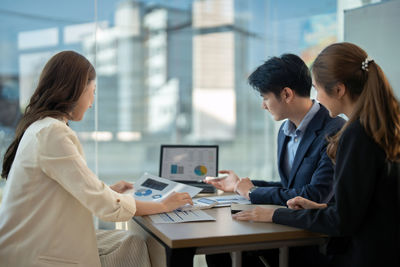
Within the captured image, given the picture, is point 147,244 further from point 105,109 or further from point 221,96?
point 221,96

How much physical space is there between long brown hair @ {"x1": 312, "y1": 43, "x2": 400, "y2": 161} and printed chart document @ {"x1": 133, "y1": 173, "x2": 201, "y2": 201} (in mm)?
712

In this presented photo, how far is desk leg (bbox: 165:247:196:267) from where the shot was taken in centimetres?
129

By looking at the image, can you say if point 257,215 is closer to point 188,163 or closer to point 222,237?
point 222,237

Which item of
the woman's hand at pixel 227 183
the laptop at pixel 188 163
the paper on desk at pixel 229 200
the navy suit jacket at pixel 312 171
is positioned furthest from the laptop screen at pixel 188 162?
the navy suit jacket at pixel 312 171

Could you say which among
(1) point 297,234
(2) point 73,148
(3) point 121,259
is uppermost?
(2) point 73,148

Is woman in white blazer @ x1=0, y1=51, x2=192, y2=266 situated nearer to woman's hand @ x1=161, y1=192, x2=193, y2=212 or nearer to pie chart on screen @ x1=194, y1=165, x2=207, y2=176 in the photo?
woman's hand @ x1=161, y1=192, x2=193, y2=212

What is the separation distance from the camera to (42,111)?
146 cm

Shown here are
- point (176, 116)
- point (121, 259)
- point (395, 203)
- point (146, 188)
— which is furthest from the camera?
point (176, 116)

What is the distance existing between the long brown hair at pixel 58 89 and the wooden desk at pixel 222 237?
20.8 inches

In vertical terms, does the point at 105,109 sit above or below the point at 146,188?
above

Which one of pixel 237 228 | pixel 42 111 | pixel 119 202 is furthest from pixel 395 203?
pixel 42 111

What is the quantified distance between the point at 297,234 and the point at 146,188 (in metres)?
0.84

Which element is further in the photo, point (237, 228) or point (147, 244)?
point (147, 244)

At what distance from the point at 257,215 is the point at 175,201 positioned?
1.15ft
